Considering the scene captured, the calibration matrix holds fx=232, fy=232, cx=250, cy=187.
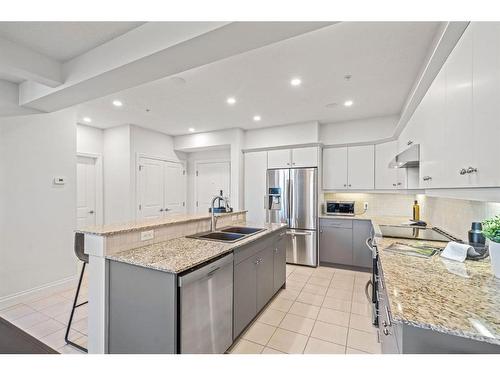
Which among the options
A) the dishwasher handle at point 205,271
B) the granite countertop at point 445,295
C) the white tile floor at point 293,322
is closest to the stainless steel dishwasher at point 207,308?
the dishwasher handle at point 205,271

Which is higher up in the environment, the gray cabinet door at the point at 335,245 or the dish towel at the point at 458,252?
the dish towel at the point at 458,252

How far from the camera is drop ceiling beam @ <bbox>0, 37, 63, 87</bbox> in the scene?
1909mm

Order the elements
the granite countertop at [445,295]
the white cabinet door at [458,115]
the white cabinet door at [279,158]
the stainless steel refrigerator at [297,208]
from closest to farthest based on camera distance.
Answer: the granite countertop at [445,295]
the white cabinet door at [458,115]
the stainless steel refrigerator at [297,208]
the white cabinet door at [279,158]

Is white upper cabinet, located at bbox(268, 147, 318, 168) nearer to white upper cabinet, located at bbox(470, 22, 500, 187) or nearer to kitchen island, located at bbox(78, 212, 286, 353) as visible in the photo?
kitchen island, located at bbox(78, 212, 286, 353)

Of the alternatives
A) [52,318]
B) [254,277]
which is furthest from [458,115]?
[52,318]

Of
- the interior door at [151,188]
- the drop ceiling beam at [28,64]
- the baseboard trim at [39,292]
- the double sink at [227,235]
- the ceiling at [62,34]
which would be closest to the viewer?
the ceiling at [62,34]

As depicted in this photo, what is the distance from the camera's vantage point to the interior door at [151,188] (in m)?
4.71

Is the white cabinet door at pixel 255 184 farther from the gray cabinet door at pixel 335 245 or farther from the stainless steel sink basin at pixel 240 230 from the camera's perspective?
the stainless steel sink basin at pixel 240 230

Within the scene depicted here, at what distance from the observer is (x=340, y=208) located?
4.21 m

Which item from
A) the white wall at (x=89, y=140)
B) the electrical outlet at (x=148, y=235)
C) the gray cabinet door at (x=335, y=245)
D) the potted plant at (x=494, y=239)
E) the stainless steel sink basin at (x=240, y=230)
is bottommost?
the gray cabinet door at (x=335, y=245)

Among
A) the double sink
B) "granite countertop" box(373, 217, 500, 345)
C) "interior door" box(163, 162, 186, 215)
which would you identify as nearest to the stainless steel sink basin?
the double sink

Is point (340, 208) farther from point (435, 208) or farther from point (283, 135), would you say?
point (283, 135)

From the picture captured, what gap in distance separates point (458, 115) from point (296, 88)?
1869 millimetres

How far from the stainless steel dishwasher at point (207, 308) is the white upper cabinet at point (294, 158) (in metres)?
2.74
